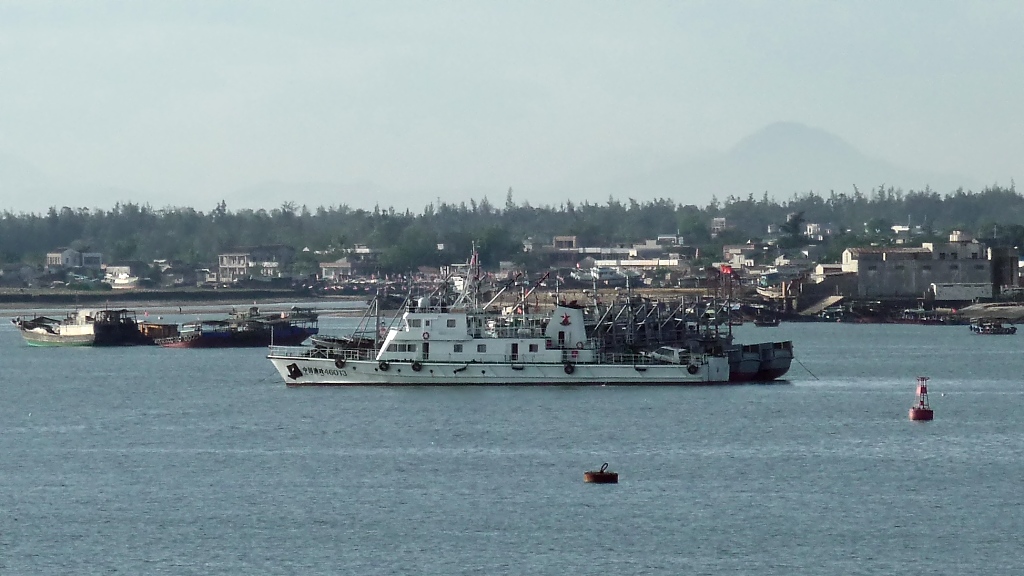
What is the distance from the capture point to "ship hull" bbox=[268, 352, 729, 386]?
6756 centimetres

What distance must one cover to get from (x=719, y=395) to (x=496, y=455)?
1842 cm

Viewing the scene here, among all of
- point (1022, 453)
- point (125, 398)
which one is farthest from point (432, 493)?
point (125, 398)

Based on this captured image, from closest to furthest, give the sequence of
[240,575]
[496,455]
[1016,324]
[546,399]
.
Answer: [240,575] → [496,455] → [546,399] → [1016,324]

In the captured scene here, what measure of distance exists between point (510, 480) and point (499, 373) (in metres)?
22.1

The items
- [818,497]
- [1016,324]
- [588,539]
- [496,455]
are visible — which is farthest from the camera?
[1016,324]

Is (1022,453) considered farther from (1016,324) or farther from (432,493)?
(1016,324)

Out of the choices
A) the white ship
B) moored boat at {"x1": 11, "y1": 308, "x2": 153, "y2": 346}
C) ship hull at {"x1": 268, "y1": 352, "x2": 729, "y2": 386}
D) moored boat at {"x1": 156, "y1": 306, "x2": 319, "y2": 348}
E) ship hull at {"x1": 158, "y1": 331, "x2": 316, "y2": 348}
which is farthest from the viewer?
moored boat at {"x1": 11, "y1": 308, "x2": 153, "y2": 346}

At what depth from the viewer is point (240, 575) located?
34.8 metres

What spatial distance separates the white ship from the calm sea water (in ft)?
3.15

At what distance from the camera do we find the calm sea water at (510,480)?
3641cm

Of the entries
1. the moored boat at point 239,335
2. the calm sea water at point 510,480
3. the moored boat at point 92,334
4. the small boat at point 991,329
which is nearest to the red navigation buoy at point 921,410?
the calm sea water at point 510,480

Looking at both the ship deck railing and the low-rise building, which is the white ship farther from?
the low-rise building

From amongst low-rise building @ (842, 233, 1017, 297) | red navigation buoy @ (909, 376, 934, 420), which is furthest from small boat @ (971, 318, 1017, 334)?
red navigation buoy @ (909, 376, 934, 420)

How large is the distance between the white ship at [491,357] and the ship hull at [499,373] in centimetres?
3
